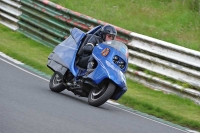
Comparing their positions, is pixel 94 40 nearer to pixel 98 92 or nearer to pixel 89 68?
pixel 89 68

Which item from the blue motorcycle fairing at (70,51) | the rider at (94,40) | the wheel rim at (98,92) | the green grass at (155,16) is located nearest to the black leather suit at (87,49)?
the rider at (94,40)

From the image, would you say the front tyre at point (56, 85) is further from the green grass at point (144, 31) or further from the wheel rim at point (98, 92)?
the green grass at point (144, 31)

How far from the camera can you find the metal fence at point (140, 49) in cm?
1323

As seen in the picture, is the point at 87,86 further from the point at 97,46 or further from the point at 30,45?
the point at 30,45

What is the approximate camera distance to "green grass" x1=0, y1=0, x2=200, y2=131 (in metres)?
12.5

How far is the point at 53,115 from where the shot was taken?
887 centimetres

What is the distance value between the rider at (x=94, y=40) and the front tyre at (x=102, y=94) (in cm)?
42

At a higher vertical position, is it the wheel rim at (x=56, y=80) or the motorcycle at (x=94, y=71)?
the motorcycle at (x=94, y=71)

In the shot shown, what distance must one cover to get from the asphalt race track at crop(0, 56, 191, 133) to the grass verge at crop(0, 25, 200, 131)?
0.63m

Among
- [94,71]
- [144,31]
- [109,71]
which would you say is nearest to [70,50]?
[94,71]

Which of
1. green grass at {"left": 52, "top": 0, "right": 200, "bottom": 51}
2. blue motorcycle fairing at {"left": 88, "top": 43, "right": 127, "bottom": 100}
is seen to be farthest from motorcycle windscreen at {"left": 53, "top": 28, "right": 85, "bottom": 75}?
green grass at {"left": 52, "top": 0, "right": 200, "bottom": 51}

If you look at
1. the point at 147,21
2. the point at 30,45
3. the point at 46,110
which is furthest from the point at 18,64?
the point at 46,110

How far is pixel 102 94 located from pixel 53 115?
224cm

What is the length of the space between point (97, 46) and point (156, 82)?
2751 mm
